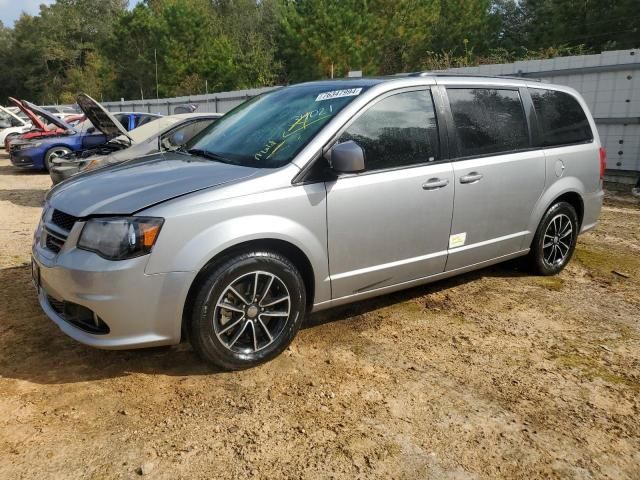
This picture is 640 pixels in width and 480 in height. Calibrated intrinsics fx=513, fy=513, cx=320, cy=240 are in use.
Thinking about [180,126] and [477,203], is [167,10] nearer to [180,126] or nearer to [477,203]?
[180,126]

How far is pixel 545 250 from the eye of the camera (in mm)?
4801

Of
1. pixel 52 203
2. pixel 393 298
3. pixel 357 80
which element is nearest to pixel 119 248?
pixel 52 203

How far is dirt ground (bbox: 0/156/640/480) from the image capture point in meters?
2.37

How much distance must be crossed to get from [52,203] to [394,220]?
7.28 feet

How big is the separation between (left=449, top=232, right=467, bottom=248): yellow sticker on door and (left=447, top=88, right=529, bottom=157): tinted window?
0.61 meters

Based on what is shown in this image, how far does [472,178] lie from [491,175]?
0.76ft

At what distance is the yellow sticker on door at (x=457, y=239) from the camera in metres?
3.91

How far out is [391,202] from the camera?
3.48 m

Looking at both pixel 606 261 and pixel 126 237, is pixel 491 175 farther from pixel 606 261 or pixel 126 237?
pixel 126 237

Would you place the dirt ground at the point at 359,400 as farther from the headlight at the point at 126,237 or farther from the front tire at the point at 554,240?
the headlight at the point at 126,237

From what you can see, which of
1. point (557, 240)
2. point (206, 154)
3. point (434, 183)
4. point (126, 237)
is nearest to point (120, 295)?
point (126, 237)

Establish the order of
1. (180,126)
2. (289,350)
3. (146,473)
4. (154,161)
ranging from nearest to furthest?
1. (146,473)
2. (289,350)
3. (154,161)
4. (180,126)

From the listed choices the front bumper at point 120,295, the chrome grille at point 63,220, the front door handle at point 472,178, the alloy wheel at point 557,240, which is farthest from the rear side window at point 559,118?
the chrome grille at point 63,220

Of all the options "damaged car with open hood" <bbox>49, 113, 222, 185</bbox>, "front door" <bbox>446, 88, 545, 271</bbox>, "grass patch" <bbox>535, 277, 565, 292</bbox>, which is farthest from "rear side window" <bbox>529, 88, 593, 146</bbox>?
"damaged car with open hood" <bbox>49, 113, 222, 185</bbox>
